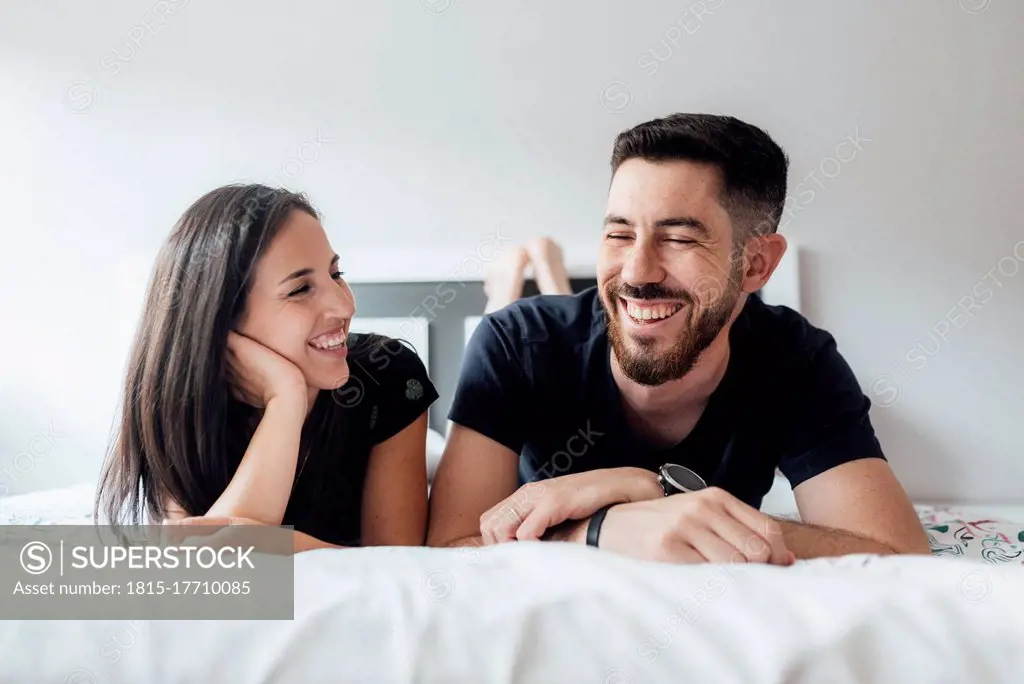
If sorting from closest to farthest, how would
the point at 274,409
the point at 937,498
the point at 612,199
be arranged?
the point at 274,409
the point at 612,199
the point at 937,498

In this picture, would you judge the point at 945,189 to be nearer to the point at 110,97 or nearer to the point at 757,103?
the point at 757,103

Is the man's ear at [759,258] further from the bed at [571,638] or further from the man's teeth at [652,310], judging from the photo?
the bed at [571,638]

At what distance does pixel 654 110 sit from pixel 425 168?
2.26 feet

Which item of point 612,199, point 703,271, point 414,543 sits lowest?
point 414,543

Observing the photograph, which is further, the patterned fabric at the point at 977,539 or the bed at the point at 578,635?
the patterned fabric at the point at 977,539

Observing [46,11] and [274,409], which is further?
[46,11]

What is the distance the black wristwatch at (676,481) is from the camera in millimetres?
978

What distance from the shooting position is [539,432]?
52.7 inches

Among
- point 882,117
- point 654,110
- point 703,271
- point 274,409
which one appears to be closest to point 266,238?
point 274,409

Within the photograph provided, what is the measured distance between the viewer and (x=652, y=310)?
48.3 inches

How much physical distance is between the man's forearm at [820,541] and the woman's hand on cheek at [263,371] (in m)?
0.60

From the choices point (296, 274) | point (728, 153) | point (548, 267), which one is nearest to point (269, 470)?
point (296, 274)

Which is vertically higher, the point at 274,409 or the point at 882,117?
the point at 882,117

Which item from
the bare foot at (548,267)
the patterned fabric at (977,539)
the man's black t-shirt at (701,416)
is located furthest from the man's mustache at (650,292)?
the bare foot at (548,267)
